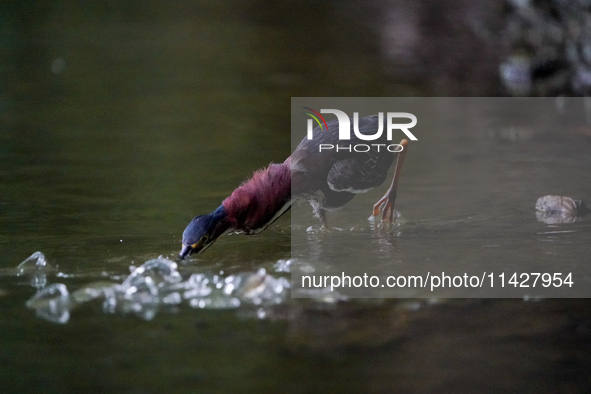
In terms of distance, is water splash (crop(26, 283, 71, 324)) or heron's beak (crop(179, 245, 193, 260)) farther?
heron's beak (crop(179, 245, 193, 260))

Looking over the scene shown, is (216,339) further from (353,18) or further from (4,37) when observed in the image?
(353,18)

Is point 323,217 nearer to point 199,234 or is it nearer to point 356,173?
point 356,173

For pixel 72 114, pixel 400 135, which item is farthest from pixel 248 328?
pixel 72 114

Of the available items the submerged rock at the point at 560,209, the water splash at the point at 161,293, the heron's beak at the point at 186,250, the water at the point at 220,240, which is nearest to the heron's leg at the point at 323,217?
the water at the point at 220,240

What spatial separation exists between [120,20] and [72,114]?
4.76 m

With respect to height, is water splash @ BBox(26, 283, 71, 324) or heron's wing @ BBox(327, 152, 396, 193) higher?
heron's wing @ BBox(327, 152, 396, 193)

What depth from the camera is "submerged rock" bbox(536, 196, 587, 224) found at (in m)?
4.08

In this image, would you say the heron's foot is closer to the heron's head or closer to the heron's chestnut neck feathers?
the heron's chestnut neck feathers

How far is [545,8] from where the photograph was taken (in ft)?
25.5

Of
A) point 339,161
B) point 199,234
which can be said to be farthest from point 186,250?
point 339,161

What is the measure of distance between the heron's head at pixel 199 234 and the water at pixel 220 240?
0.35ft

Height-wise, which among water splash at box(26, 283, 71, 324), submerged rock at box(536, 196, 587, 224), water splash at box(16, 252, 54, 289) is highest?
submerged rock at box(536, 196, 587, 224)

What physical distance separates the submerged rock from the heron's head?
163cm

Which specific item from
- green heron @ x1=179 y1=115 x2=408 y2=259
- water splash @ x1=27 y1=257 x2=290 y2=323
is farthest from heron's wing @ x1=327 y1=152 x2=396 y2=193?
water splash @ x1=27 y1=257 x2=290 y2=323
